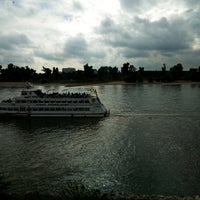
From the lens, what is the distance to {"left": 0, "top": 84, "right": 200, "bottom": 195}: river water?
100.0ft

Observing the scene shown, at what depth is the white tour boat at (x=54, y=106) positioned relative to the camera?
71.9m

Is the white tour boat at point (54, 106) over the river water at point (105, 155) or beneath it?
over

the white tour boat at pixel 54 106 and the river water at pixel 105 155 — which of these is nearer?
the river water at pixel 105 155

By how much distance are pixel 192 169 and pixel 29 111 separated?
1876 inches

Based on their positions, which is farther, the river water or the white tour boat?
the white tour boat

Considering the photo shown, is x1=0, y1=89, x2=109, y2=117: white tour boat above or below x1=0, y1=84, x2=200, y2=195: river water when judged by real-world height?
above

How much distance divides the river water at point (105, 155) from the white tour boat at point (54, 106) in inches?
183

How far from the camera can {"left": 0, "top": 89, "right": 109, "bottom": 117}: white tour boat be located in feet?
236

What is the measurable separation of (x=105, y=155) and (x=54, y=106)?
34536 millimetres

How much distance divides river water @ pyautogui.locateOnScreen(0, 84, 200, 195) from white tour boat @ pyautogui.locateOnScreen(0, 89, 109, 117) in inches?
183

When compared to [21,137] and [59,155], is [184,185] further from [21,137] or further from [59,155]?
[21,137]

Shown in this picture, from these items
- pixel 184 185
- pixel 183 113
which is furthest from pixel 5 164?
pixel 183 113

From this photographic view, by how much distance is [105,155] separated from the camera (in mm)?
40594

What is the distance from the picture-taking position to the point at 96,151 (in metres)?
42.4
